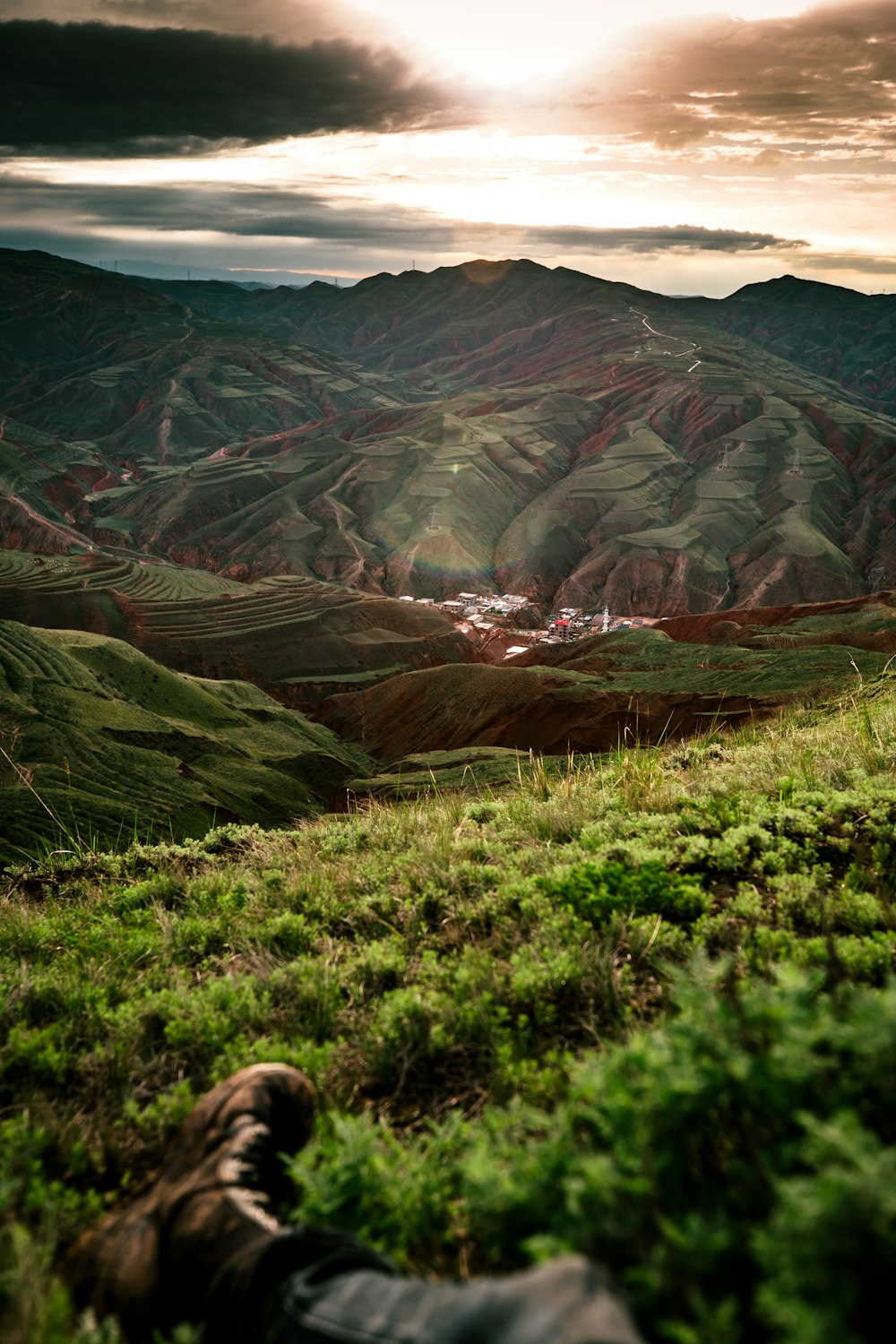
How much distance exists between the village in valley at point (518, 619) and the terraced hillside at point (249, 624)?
26.3ft

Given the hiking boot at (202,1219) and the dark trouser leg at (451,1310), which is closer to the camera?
the dark trouser leg at (451,1310)

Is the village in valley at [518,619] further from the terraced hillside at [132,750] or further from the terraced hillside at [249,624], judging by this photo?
the terraced hillside at [132,750]

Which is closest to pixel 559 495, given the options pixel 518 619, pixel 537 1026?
pixel 518 619

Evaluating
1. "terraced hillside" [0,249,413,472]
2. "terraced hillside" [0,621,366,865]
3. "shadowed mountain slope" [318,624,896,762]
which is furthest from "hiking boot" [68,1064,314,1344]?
"terraced hillside" [0,249,413,472]

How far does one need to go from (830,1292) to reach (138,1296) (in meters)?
1.67

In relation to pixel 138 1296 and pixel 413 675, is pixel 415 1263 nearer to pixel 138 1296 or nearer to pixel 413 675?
pixel 138 1296

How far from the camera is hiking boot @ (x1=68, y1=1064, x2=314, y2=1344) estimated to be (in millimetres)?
1951

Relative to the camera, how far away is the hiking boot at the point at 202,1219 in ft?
6.40

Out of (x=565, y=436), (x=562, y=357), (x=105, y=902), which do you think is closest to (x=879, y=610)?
(x=105, y=902)

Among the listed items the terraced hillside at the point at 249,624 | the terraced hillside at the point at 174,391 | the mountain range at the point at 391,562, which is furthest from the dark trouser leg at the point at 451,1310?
the terraced hillside at the point at 174,391

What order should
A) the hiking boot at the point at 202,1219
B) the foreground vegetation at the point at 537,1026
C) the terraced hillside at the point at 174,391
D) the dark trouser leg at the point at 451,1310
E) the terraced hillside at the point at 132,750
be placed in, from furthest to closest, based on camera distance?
1. the terraced hillside at the point at 174,391
2. the terraced hillside at the point at 132,750
3. the hiking boot at the point at 202,1219
4. the foreground vegetation at the point at 537,1026
5. the dark trouser leg at the point at 451,1310

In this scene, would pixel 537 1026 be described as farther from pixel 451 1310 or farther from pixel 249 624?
pixel 249 624

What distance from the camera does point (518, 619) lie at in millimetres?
76750

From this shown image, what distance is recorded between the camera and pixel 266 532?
93.6 metres
